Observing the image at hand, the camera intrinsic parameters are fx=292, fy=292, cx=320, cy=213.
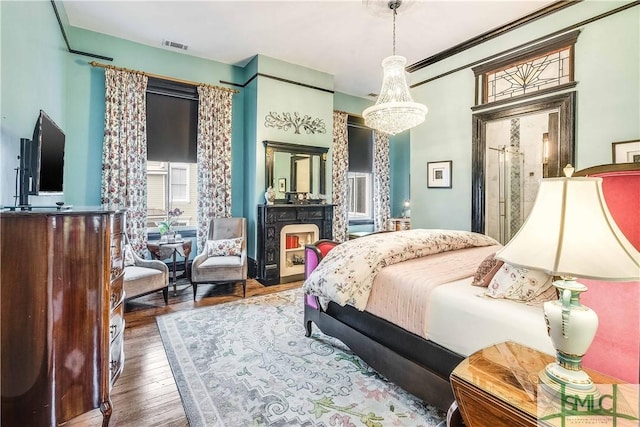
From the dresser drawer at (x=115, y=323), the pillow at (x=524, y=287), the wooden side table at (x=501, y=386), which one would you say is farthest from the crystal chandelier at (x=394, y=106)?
the dresser drawer at (x=115, y=323)

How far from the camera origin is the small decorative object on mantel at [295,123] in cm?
480

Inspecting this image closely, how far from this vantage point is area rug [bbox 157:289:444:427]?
1.77m

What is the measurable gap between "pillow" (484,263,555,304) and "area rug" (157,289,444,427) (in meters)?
0.85

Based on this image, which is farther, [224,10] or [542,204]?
[224,10]

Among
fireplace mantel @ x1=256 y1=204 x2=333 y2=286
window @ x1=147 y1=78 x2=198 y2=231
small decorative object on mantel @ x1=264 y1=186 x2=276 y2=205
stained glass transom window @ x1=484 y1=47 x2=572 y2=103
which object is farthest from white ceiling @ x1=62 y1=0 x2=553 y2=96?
fireplace mantel @ x1=256 y1=204 x2=333 y2=286

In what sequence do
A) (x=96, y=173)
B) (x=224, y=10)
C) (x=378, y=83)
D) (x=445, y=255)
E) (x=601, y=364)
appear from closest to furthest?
(x=601, y=364)
(x=445, y=255)
(x=224, y=10)
(x=96, y=173)
(x=378, y=83)

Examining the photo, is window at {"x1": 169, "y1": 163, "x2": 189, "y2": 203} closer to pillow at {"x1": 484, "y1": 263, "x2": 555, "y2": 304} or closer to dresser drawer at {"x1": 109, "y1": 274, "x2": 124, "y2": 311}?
dresser drawer at {"x1": 109, "y1": 274, "x2": 124, "y2": 311}

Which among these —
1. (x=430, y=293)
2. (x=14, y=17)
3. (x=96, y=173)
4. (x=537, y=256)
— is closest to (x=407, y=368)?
(x=430, y=293)

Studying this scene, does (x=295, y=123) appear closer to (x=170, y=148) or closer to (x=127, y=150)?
(x=170, y=148)

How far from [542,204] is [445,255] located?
149cm

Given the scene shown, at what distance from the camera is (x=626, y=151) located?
277 centimetres

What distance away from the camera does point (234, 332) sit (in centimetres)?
288

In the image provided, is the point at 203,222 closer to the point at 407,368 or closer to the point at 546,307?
the point at 407,368

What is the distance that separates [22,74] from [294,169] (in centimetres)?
342
